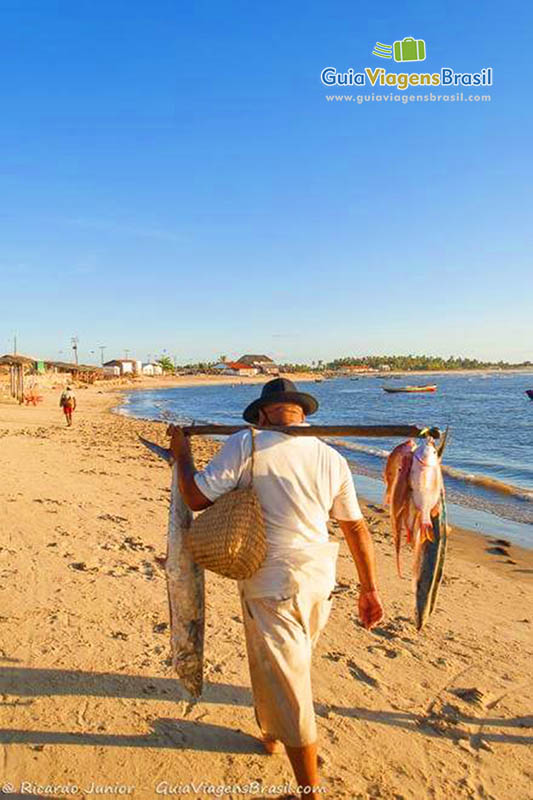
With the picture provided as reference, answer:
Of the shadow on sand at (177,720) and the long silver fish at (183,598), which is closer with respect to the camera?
the long silver fish at (183,598)

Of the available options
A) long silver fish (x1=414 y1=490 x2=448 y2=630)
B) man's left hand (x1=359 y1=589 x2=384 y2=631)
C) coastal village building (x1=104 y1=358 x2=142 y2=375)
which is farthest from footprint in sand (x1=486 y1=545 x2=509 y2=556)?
coastal village building (x1=104 y1=358 x2=142 y2=375)

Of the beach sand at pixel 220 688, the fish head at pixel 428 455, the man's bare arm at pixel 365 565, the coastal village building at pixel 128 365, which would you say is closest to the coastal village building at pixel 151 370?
the coastal village building at pixel 128 365

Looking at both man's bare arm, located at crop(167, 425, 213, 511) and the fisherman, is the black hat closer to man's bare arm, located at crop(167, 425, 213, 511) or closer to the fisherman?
the fisherman

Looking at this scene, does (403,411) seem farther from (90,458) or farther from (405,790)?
(405,790)

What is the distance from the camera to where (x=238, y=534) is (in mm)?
2857

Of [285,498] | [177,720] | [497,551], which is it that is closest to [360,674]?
[177,720]

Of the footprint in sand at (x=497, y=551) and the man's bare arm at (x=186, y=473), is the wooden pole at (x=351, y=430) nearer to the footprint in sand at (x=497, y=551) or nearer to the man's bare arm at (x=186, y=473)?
the man's bare arm at (x=186, y=473)

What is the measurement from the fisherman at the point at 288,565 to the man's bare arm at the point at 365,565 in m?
0.22

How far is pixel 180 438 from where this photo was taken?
11.2 feet

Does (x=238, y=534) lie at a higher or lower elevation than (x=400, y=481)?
lower

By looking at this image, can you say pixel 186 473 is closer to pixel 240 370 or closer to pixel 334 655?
pixel 334 655

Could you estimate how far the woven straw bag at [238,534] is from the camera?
2.87 m

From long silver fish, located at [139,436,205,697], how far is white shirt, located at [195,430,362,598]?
0.55m

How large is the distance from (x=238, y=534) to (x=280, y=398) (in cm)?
80
